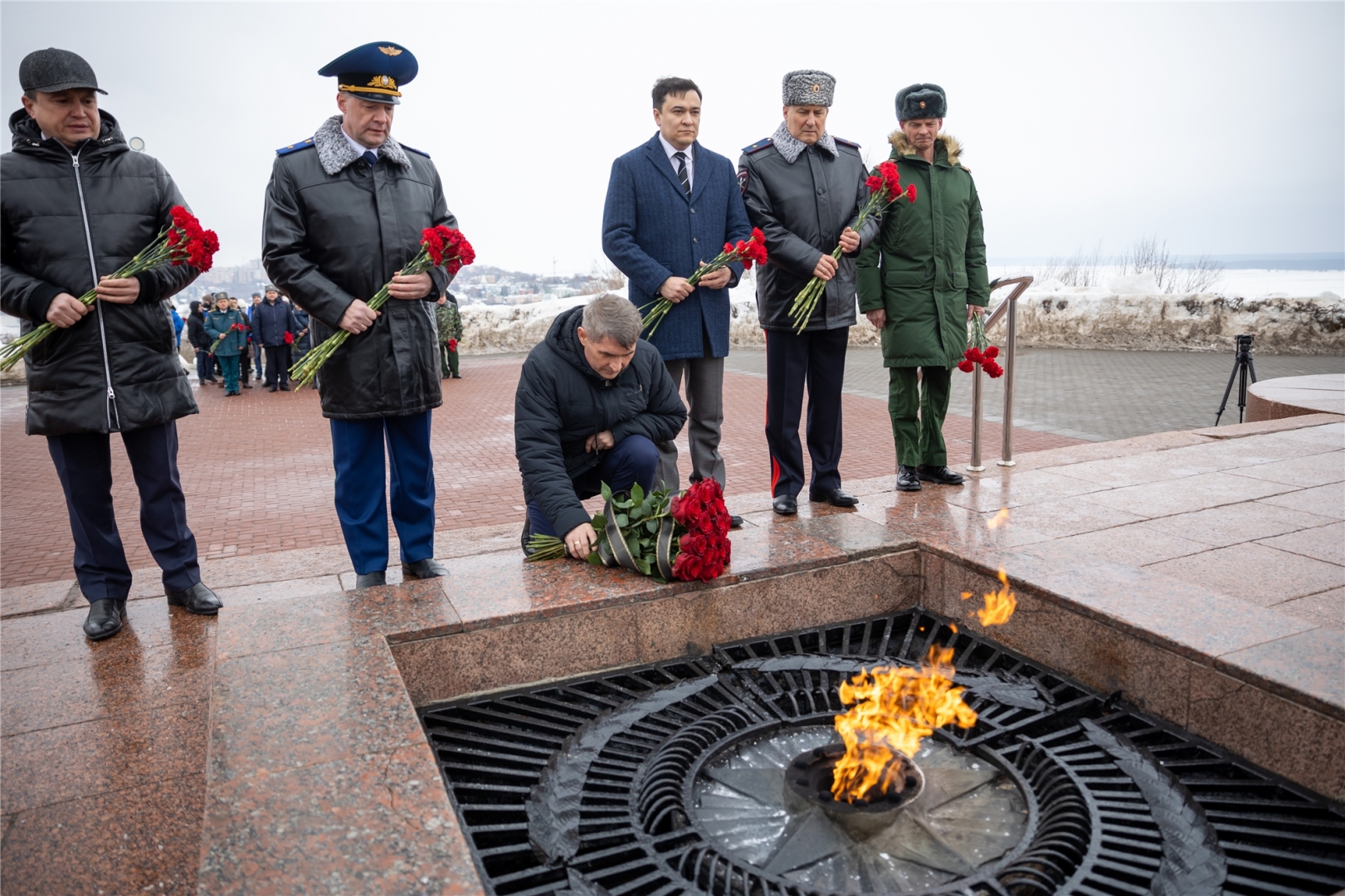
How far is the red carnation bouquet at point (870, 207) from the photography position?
456 cm

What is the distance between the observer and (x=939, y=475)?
5340 millimetres

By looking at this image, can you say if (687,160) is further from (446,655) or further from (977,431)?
(446,655)

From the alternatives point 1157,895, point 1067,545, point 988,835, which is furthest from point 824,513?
point 1157,895

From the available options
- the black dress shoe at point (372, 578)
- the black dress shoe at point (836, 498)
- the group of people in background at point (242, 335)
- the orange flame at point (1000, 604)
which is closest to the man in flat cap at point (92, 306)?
the black dress shoe at point (372, 578)

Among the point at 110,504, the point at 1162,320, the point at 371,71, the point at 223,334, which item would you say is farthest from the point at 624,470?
the point at 1162,320

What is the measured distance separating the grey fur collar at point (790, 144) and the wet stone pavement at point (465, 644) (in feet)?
5.75

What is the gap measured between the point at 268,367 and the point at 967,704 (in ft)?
50.7

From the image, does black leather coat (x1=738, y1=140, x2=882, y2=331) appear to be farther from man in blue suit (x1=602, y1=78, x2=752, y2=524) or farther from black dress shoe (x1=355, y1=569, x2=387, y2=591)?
black dress shoe (x1=355, y1=569, x2=387, y2=591)

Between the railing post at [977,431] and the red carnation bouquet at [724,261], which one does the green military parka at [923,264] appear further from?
the red carnation bouquet at [724,261]

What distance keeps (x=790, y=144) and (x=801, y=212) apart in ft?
1.11

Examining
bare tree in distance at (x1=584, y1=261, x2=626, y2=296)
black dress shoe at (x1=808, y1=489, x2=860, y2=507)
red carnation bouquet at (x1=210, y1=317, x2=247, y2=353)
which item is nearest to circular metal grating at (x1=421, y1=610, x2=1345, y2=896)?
black dress shoe at (x1=808, y1=489, x2=860, y2=507)

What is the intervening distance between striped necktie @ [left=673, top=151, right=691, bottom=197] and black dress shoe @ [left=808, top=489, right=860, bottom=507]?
1632 mm

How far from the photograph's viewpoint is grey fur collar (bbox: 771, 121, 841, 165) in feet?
15.4

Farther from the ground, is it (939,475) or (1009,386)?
(1009,386)
